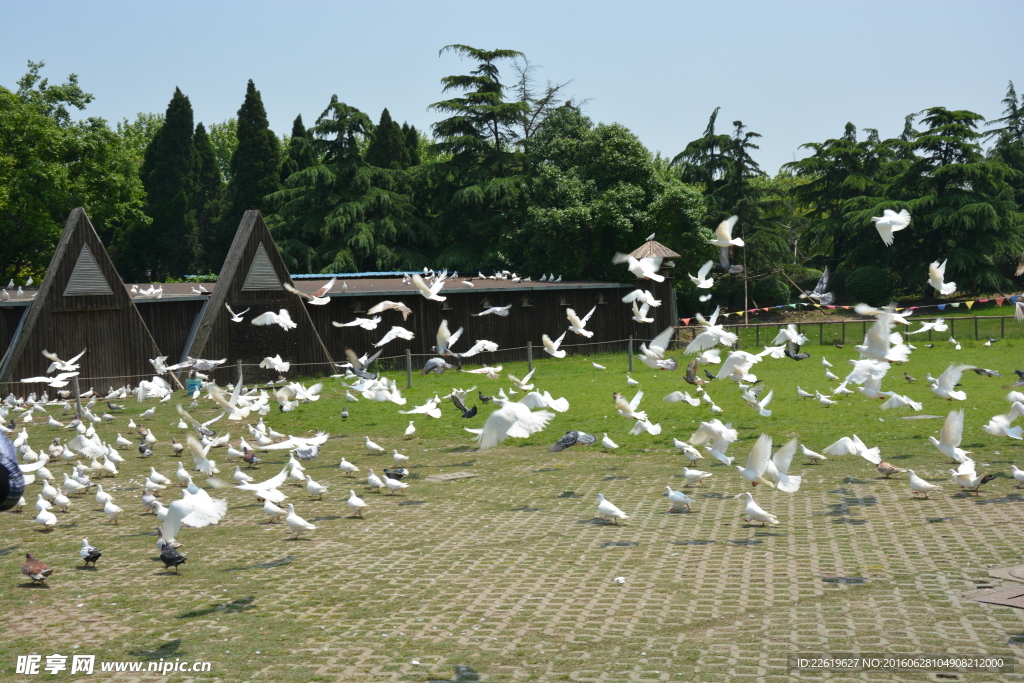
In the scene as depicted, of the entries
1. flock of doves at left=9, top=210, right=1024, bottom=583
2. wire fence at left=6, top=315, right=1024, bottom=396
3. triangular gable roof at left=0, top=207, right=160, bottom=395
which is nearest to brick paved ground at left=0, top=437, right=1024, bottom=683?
flock of doves at left=9, top=210, right=1024, bottom=583

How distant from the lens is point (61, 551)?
9141mm

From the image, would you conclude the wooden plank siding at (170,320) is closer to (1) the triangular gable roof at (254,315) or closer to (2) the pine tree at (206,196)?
(1) the triangular gable roof at (254,315)

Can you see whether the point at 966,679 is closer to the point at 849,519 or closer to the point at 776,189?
the point at 849,519

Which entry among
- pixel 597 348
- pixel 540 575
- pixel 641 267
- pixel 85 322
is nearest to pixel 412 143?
pixel 597 348

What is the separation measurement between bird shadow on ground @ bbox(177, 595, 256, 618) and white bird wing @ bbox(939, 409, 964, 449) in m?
7.28

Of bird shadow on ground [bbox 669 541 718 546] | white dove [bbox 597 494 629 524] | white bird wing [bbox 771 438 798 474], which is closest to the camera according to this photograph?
bird shadow on ground [bbox 669 541 718 546]

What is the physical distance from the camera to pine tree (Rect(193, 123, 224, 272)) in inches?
2180

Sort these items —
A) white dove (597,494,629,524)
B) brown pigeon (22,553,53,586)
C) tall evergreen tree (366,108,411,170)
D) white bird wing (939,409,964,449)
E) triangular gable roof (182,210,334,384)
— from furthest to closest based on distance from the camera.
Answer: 1. tall evergreen tree (366,108,411,170)
2. triangular gable roof (182,210,334,384)
3. white bird wing (939,409,964,449)
4. white dove (597,494,629,524)
5. brown pigeon (22,553,53,586)

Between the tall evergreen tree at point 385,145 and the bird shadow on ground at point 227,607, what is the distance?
47.6 meters

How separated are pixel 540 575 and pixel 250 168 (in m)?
49.1

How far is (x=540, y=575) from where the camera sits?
7.77 m

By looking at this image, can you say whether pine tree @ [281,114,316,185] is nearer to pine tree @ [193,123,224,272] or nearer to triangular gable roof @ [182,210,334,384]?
pine tree @ [193,123,224,272]

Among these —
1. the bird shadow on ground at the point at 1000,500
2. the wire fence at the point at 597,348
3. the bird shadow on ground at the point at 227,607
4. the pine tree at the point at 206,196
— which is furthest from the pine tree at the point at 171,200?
the bird shadow on ground at the point at 1000,500

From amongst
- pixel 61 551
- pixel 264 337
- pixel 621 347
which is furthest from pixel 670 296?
pixel 61 551
